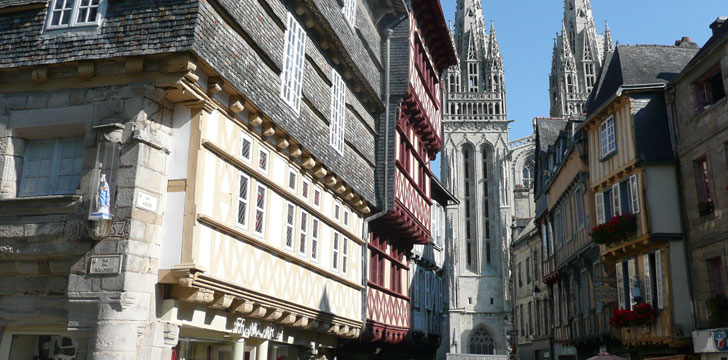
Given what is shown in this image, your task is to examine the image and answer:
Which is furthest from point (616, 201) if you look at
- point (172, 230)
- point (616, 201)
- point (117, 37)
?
point (117, 37)

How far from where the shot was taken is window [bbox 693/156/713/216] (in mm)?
14023

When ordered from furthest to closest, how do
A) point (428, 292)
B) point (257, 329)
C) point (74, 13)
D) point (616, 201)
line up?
1. point (428, 292)
2. point (616, 201)
3. point (257, 329)
4. point (74, 13)

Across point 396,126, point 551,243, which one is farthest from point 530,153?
point 396,126

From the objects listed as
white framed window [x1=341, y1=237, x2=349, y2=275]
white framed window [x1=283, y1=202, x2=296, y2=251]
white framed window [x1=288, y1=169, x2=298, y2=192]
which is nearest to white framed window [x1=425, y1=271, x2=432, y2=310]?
white framed window [x1=341, y1=237, x2=349, y2=275]

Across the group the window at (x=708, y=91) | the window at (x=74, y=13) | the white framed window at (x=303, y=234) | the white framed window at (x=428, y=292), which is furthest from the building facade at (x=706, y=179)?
the white framed window at (x=428, y=292)

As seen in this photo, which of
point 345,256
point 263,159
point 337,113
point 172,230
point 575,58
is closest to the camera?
point 172,230

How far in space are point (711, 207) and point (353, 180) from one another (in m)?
7.32

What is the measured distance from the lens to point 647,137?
15.3 metres

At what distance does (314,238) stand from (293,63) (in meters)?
3.47

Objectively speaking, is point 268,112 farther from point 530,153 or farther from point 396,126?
point 530,153

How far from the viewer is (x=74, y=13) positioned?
9.48 metres

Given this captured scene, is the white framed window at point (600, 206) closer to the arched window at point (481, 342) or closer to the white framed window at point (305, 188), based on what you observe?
the white framed window at point (305, 188)

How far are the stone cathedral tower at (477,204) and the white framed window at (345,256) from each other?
169ft

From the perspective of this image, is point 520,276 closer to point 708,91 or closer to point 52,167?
point 708,91
